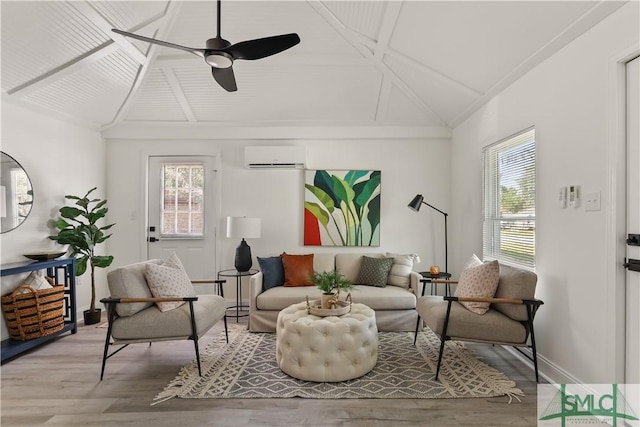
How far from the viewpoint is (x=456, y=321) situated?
2.64 m

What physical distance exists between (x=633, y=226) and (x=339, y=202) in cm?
316

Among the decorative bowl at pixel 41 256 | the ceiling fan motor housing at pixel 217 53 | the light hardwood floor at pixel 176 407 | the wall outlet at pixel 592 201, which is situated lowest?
the light hardwood floor at pixel 176 407

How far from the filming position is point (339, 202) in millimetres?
4773

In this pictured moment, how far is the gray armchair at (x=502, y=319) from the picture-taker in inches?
101

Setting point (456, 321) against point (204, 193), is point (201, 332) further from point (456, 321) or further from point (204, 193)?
point (204, 193)

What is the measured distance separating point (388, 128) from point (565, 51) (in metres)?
2.42

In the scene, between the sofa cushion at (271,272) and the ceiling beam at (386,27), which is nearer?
the ceiling beam at (386,27)

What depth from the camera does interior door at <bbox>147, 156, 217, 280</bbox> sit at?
4832 mm

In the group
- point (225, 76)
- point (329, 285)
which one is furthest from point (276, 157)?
point (329, 285)

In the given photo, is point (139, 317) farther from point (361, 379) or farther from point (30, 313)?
point (361, 379)

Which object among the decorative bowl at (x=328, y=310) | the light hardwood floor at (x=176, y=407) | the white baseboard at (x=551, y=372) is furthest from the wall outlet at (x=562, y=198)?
the decorative bowl at (x=328, y=310)

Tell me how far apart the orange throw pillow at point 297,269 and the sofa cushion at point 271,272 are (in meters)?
0.06

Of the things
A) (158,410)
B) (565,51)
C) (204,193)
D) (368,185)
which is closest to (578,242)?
(565,51)

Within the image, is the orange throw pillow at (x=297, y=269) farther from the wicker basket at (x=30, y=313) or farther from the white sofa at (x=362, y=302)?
the wicker basket at (x=30, y=313)
